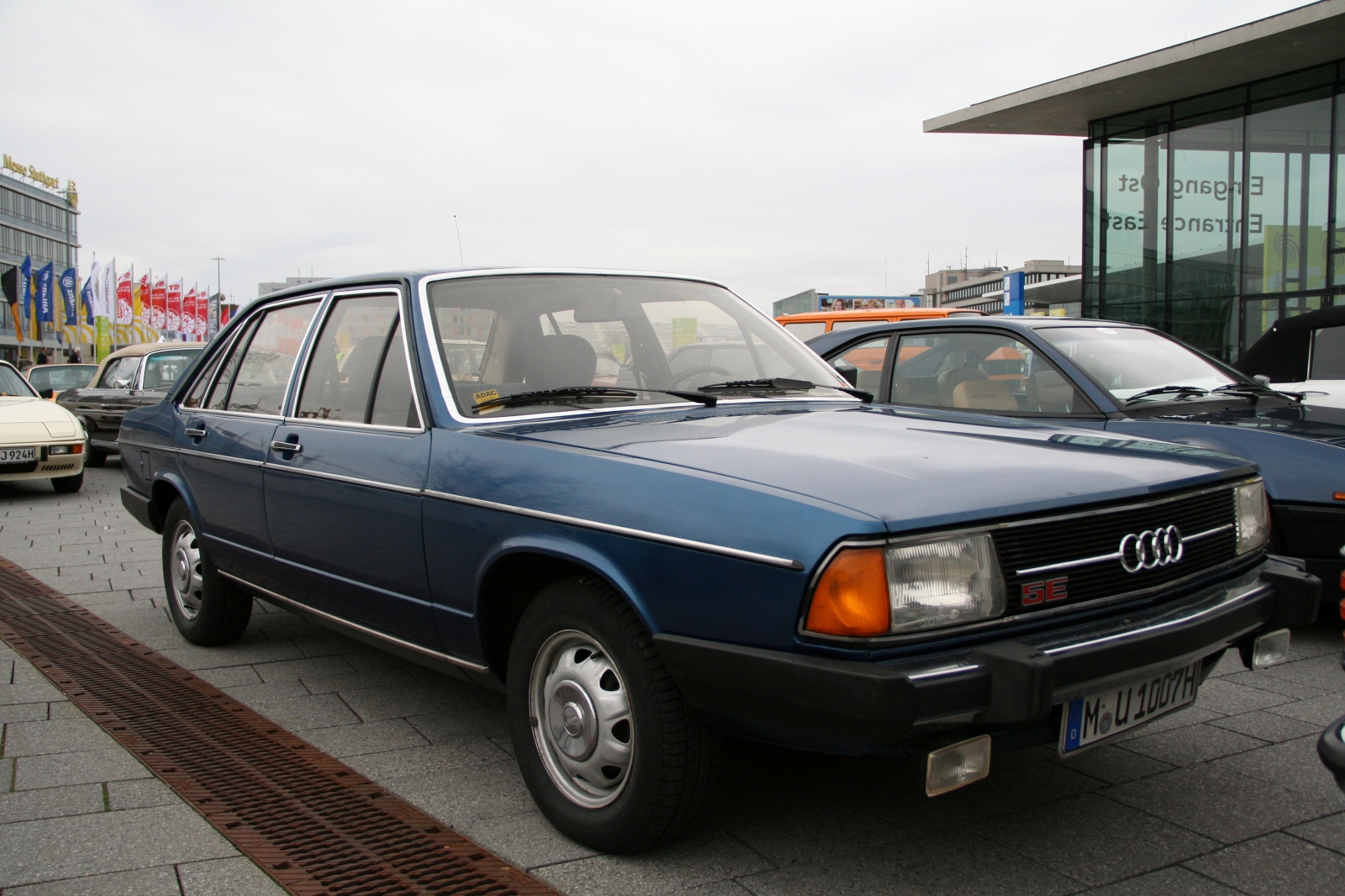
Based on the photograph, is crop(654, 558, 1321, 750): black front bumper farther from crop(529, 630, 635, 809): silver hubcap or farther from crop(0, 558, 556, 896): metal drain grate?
crop(0, 558, 556, 896): metal drain grate

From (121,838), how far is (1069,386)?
14.6ft

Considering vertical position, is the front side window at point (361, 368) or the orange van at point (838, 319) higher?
the orange van at point (838, 319)

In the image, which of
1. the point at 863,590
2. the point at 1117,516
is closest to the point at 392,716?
the point at 863,590

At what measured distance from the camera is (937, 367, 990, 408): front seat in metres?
5.79

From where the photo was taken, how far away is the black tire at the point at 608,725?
250 cm

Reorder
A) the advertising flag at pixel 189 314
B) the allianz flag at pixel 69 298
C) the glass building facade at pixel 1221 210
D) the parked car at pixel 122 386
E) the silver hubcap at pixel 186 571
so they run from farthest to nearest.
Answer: the advertising flag at pixel 189 314 < the allianz flag at pixel 69 298 < the glass building facade at pixel 1221 210 < the parked car at pixel 122 386 < the silver hubcap at pixel 186 571

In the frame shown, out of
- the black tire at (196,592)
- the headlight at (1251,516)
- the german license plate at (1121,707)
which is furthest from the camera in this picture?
the black tire at (196,592)

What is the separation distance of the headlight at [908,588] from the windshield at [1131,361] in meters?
3.29

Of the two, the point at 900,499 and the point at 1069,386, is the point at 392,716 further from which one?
the point at 1069,386

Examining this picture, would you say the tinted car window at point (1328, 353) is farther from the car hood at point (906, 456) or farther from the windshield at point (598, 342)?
the car hood at point (906, 456)

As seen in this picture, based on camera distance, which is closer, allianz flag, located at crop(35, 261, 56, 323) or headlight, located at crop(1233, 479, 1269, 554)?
headlight, located at crop(1233, 479, 1269, 554)

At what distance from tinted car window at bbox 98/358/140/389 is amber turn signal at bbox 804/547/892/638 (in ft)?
45.5

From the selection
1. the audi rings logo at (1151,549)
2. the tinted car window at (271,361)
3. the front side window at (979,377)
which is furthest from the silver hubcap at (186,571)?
the audi rings logo at (1151,549)

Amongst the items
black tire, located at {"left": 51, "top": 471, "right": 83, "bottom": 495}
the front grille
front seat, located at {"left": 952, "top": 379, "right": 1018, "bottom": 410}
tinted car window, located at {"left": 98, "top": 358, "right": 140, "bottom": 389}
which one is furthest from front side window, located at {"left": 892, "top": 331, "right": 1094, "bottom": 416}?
tinted car window, located at {"left": 98, "top": 358, "right": 140, "bottom": 389}
